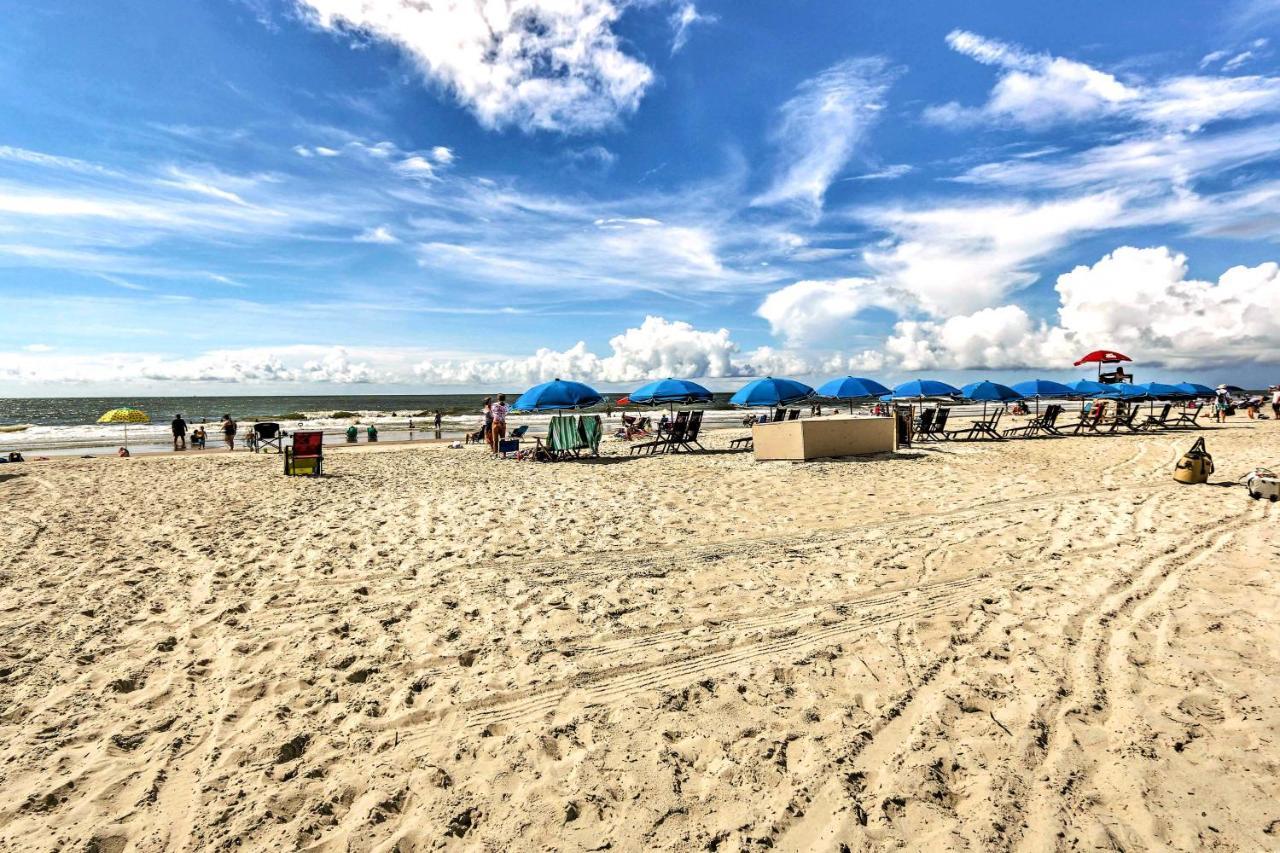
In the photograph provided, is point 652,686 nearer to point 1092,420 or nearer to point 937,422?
point 937,422

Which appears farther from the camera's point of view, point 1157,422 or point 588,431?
point 1157,422

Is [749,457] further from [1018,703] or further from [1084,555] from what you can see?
[1018,703]

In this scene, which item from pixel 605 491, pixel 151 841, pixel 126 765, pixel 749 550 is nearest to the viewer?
pixel 151 841

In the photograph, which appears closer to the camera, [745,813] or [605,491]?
[745,813]

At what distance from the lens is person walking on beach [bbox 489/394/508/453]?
52.4ft

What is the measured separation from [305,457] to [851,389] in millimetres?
13805

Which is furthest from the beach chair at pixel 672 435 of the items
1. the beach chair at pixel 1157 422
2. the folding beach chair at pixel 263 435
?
the beach chair at pixel 1157 422

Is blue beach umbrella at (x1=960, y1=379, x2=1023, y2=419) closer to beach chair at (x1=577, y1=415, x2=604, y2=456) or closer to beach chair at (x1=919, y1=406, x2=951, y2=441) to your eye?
beach chair at (x1=919, y1=406, x2=951, y2=441)

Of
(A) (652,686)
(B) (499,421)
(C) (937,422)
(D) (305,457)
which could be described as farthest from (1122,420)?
(D) (305,457)

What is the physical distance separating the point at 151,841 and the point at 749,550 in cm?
467

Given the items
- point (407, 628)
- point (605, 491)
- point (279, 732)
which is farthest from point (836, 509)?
point (279, 732)

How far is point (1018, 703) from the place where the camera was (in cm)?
305

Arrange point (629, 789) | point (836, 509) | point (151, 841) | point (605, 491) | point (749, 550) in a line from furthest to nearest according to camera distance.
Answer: point (605, 491) → point (836, 509) → point (749, 550) → point (629, 789) → point (151, 841)

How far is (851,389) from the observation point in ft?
56.9
